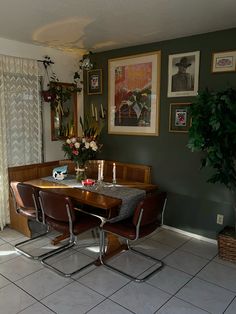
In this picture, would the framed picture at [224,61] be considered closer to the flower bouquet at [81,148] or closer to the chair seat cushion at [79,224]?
the flower bouquet at [81,148]

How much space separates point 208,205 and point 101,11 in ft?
7.87

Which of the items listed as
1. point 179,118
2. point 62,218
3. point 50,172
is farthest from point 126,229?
point 50,172

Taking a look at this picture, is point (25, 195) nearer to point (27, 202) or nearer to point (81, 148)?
point (27, 202)

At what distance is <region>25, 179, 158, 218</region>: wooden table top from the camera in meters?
2.61

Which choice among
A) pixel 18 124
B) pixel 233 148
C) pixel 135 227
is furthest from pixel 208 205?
pixel 18 124

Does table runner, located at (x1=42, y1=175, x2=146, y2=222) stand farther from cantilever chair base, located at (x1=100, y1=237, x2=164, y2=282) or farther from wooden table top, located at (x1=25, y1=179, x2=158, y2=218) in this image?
cantilever chair base, located at (x1=100, y1=237, x2=164, y2=282)

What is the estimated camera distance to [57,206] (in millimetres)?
2533

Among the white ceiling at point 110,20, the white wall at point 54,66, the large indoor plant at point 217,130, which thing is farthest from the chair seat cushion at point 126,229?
the white ceiling at point 110,20

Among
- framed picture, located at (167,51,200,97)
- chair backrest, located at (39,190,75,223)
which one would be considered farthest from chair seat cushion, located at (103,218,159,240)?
framed picture, located at (167,51,200,97)

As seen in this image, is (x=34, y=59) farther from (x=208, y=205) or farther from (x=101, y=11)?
(x=208, y=205)

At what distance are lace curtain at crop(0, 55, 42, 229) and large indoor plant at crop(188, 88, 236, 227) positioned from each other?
218cm

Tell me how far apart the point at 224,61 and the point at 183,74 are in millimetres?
489

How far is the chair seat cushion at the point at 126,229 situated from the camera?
98.3 inches

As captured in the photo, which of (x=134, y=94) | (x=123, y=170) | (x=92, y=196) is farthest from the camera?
(x=123, y=170)
